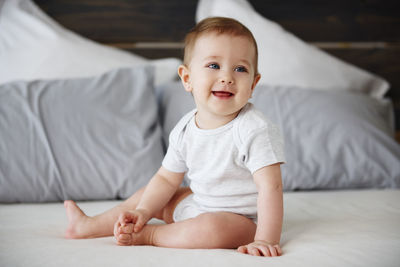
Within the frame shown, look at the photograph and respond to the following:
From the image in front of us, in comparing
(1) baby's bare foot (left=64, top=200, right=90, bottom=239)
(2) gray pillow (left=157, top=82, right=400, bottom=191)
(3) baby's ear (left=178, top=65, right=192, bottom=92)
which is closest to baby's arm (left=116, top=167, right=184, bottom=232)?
(1) baby's bare foot (left=64, top=200, right=90, bottom=239)

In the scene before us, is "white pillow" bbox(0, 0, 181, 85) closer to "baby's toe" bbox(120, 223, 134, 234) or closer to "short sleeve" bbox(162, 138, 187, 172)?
"short sleeve" bbox(162, 138, 187, 172)

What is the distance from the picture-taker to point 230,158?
87cm

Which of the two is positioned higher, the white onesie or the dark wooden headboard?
the dark wooden headboard

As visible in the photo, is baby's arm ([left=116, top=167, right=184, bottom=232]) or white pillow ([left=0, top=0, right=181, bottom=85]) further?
white pillow ([left=0, top=0, right=181, bottom=85])

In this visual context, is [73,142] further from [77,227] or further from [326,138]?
[326,138]

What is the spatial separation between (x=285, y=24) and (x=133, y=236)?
144 centimetres

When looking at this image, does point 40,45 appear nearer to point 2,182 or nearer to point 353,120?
point 2,182

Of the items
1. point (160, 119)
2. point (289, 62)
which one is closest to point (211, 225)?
point (160, 119)

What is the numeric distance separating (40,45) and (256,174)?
116 cm

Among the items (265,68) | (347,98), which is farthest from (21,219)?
(347,98)

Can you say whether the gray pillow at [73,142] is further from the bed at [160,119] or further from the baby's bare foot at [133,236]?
the baby's bare foot at [133,236]

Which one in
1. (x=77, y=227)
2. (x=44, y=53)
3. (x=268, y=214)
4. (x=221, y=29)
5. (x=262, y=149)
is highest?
(x=221, y=29)

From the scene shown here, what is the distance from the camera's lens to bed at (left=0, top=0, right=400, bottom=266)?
800mm

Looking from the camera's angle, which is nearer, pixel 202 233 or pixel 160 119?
pixel 202 233
